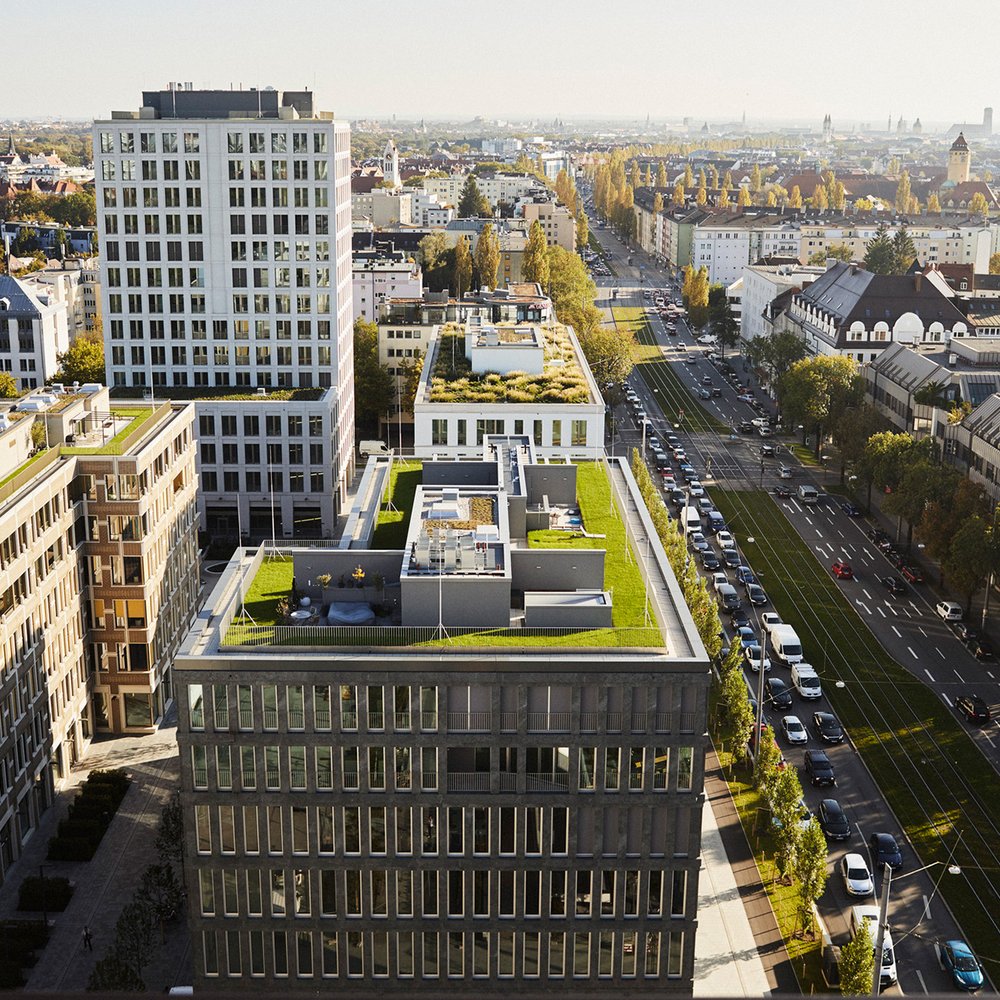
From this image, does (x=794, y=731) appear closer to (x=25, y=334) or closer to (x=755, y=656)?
(x=755, y=656)

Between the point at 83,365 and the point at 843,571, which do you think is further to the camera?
the point at 83,365

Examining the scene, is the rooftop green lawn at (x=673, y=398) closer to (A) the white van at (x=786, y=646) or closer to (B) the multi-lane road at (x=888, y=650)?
(B) the multi-lane road at (x=888, y=650)

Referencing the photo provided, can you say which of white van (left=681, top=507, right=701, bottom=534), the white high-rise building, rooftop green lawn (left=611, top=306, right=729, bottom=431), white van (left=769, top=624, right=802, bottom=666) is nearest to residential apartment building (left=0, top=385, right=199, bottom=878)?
the white high-rise building

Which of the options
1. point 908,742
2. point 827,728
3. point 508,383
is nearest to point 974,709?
point 908,742

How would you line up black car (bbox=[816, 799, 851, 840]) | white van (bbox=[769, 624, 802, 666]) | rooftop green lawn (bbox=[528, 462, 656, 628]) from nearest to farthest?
rooftop green lawn (bbox=[528, 462, 656, 628]), black car (bbox=[816, 799, 851, 840]), white van (bbox=[769, 624, 802, 666])

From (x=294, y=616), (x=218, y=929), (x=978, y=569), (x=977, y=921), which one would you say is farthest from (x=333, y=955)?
(x=978, y=569)

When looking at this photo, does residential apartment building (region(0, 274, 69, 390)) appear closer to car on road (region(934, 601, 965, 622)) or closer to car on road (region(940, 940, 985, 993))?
car on road (region(934, 601, 965, 622))
